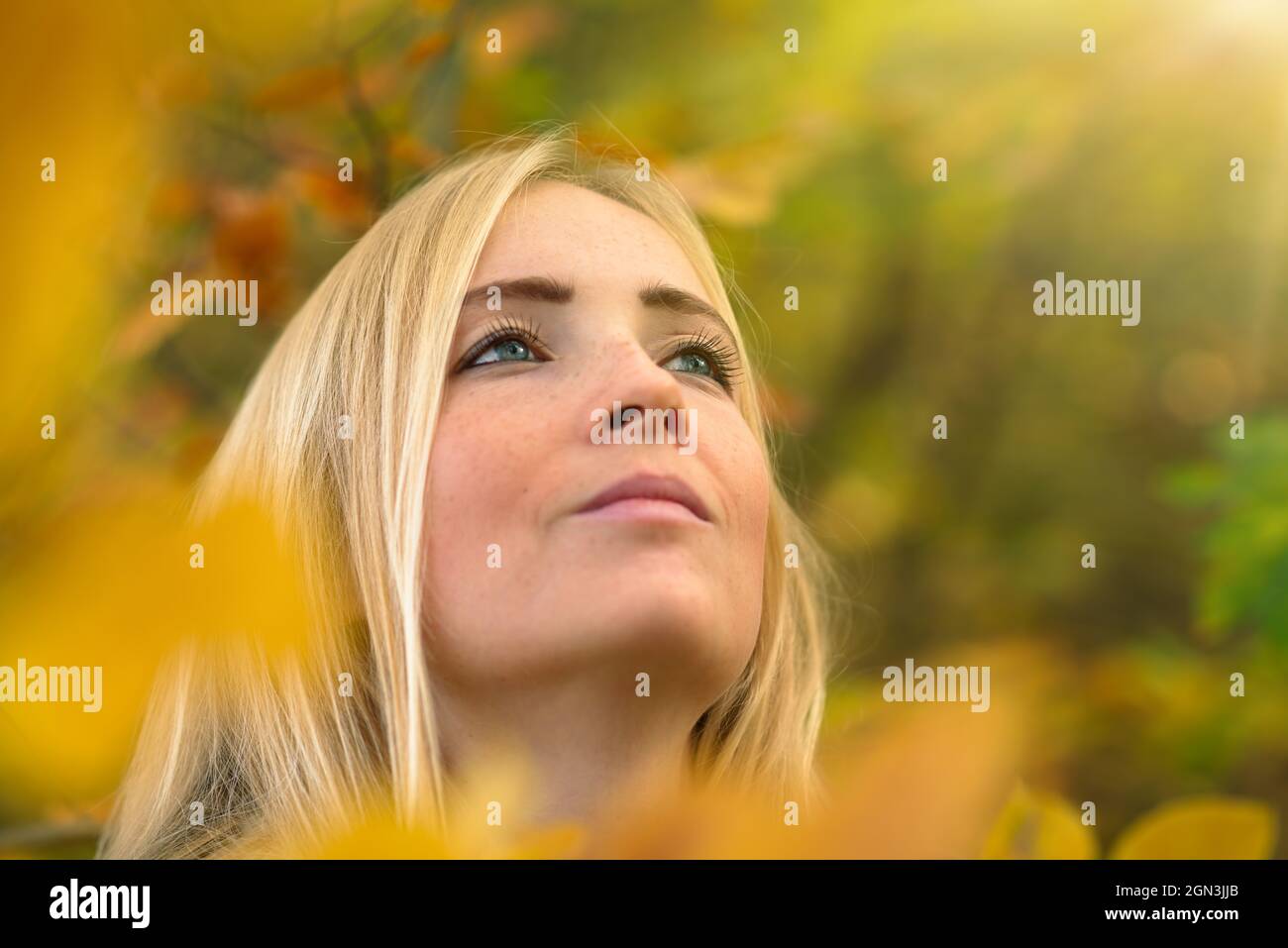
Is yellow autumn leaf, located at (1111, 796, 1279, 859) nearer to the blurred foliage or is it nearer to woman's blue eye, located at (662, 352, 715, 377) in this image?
the blurred foliage

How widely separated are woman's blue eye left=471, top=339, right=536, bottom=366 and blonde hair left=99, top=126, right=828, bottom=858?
0.11 feet

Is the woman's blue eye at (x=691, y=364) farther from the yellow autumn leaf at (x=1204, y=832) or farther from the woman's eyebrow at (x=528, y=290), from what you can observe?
the yellow autumn leaf at (x=1204, y=832)

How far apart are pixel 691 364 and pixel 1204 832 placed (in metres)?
0.78

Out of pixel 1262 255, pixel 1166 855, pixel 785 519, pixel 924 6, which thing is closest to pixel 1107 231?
pixel 1262 255

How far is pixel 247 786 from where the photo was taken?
962 mm

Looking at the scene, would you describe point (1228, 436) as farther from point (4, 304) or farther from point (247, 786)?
point (4, 304)

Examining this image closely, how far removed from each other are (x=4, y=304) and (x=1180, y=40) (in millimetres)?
1757

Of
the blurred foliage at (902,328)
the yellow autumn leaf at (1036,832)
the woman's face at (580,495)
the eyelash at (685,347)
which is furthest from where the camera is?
the eyelash at (685,347)

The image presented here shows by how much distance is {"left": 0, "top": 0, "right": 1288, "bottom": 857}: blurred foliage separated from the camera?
0.80ft

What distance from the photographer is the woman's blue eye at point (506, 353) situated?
0.97m

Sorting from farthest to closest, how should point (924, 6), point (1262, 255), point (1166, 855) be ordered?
point (1262, 255) < point (924, 6) < point (1166, 855)

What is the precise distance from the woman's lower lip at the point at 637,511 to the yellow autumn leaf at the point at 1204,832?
55 centimetres

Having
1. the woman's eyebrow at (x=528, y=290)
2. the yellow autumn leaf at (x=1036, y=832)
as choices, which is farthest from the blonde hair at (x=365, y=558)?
the yellow autumn leaf at (x=1036, y=832)
